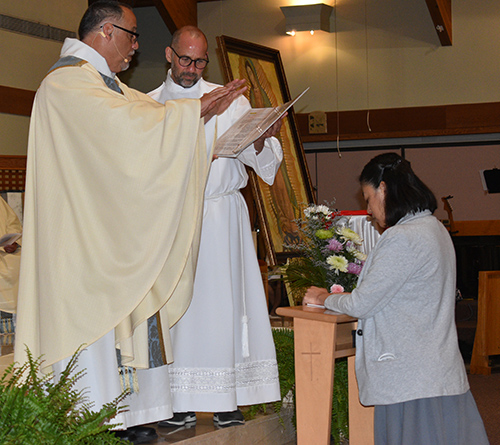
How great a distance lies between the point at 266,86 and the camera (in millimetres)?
6598

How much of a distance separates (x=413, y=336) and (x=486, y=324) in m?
4.33

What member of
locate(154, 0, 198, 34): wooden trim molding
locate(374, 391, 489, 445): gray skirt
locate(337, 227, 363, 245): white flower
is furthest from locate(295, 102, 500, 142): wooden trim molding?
locate(374, 391, 489, 445): gray skirt

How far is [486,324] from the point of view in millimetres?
6367

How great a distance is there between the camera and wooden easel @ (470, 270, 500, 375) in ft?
20.5

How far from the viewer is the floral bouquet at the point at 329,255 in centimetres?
341

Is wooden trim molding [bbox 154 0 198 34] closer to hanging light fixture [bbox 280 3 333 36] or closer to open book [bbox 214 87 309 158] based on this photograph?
hanging light fixture [bbox 280 3 333 36]

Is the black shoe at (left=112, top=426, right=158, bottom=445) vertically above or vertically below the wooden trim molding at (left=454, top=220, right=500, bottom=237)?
below

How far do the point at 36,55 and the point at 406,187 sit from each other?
6.98 meters

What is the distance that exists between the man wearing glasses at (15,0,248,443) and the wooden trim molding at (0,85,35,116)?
5.86 meters

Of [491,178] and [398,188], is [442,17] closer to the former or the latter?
[491,178]

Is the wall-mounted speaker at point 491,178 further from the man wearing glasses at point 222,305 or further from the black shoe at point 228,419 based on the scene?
the black shoe at point 228,419

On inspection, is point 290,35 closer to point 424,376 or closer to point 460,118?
point 460,118

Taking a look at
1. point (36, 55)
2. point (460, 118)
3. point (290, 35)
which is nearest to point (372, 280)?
point (36, 55)

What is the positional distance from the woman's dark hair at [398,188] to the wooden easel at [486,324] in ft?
13.5
